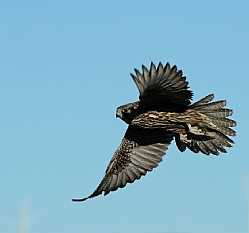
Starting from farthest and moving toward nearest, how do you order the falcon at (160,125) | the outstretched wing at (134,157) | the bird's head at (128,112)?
1. the outstretched wing at (134,157)
2. the bird's head at (128,112)
3. the falcon at (160,125)

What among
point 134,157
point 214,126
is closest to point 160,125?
point 214,126

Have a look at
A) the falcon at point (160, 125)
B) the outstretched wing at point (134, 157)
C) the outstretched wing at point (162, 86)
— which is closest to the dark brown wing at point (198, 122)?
the falcon at point (160, 125)

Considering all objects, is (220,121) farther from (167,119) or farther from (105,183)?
(105,183)

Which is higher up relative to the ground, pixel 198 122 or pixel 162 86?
pixel 162 86

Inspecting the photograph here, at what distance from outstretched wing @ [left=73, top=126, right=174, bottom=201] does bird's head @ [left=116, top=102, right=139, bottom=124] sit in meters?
0.58

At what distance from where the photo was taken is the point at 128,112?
60.6 ft

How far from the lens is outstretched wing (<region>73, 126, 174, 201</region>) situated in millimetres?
19297

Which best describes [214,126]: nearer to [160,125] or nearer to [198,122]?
[198,122]

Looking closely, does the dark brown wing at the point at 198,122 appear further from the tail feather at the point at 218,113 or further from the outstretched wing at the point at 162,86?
the outstretched wing at the point at 162,86

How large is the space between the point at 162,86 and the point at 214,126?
168cm

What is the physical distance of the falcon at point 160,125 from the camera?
56.5ft

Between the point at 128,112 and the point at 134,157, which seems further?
the point at 134,157

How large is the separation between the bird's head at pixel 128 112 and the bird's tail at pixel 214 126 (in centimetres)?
107

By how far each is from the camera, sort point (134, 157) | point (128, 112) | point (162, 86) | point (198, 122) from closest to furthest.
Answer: point (162, 86), point (198, 122), point (128, 112), point (134, 157)
